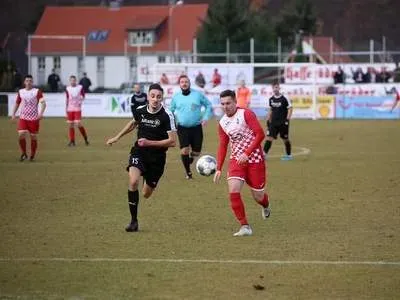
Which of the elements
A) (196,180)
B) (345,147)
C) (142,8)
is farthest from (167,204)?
(142,8)

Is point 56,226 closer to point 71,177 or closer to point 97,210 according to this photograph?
point 97,210

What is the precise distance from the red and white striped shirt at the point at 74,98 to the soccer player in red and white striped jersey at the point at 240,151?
17.4 metres

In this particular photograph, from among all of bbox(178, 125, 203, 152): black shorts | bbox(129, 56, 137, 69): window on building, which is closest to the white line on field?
bbox(178, 125, 203, 152): black shorts

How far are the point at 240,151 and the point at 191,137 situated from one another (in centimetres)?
755

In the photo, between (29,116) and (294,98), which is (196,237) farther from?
(294,98)

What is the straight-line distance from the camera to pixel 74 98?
29.6 m

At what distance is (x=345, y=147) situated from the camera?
93.4 feet

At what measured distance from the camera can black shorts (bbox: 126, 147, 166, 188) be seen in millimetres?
12577

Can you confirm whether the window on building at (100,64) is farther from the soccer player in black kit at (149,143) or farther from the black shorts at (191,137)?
the soccer player in black kit at (149,143)

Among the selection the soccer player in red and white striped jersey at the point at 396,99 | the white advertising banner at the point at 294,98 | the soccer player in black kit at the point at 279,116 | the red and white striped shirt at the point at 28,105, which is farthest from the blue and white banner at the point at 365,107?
the red and white striped shirt at the point at 28,105

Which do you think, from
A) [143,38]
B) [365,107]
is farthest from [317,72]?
[143,38]

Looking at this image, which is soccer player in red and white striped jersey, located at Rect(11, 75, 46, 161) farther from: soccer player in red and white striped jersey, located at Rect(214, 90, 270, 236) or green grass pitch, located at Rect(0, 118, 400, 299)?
soccer player in red and white striped jersey, located at Rect(214, 90, 270, 236)

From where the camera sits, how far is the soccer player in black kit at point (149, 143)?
12469mm

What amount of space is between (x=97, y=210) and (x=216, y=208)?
67.3 inches
